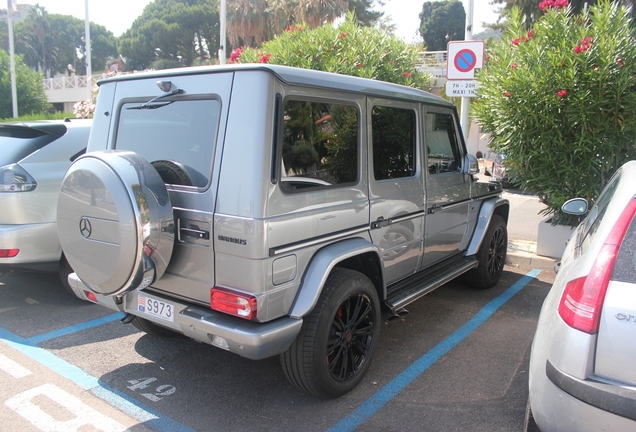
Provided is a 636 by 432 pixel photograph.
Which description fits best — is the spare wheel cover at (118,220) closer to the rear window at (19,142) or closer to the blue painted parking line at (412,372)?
the blue painted parking line at (412,372)

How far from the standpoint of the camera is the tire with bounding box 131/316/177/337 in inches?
159

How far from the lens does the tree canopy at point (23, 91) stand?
101 ft

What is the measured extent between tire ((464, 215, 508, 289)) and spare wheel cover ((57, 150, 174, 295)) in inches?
140

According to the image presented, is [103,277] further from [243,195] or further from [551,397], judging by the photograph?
[551,397]

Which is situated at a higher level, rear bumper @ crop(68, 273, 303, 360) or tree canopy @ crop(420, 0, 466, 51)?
tree canopy @ crop(420, 0, 466, 51)

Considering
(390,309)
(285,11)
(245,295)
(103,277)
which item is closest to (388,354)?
(390,309)

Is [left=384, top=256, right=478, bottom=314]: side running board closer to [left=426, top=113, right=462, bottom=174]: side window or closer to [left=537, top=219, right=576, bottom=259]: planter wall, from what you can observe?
[left=426, top=113, right=462, bottom=174]: side window

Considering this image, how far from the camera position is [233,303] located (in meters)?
2.87

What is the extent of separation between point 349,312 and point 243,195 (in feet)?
3.77

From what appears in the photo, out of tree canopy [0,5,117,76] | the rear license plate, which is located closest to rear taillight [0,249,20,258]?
the rear license plate

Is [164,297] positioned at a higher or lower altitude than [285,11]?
lower

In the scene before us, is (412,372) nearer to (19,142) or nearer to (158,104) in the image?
(158,104)

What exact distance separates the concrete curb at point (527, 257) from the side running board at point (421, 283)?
6.96 feet

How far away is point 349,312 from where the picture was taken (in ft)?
11.2
